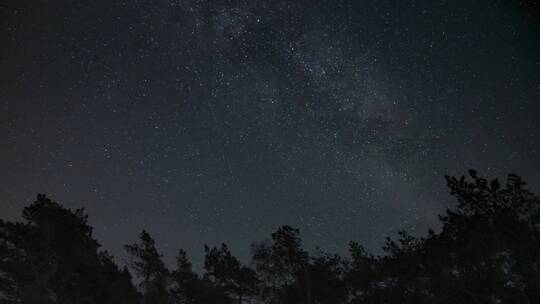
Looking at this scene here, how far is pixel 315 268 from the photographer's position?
114 feet

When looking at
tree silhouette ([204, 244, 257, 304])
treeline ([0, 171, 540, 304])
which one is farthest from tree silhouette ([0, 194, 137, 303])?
tree silhouette ([204, 244, 257, 304])

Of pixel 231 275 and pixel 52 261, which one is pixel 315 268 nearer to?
pixel 231 275

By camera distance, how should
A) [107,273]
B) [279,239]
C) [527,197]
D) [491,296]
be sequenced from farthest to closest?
[279,239] → [107,273] → [491,296] → [527,197]

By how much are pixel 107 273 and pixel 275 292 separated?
48.5 ft

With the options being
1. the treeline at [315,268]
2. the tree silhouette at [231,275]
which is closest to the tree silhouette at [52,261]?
the treeline at [315,268]

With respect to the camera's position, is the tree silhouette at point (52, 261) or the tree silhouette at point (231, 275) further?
the tree silhouette at point (231, 275)

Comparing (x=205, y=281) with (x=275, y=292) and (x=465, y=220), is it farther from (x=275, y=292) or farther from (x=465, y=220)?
(x=465, y=220)

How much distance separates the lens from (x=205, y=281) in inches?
1439

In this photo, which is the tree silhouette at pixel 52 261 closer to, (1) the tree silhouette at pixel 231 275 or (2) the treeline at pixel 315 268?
(2) the treeline at pixel 315 268

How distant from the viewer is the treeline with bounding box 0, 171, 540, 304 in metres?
22.8

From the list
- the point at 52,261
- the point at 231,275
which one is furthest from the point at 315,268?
the point at 52,261

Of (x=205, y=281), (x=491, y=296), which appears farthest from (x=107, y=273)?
(x=491, y=296)

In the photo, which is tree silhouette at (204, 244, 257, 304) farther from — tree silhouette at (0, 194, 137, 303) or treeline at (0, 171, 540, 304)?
tree silhouette at (0, 194, 137, 303)

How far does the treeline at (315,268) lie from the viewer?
22.8 meters
